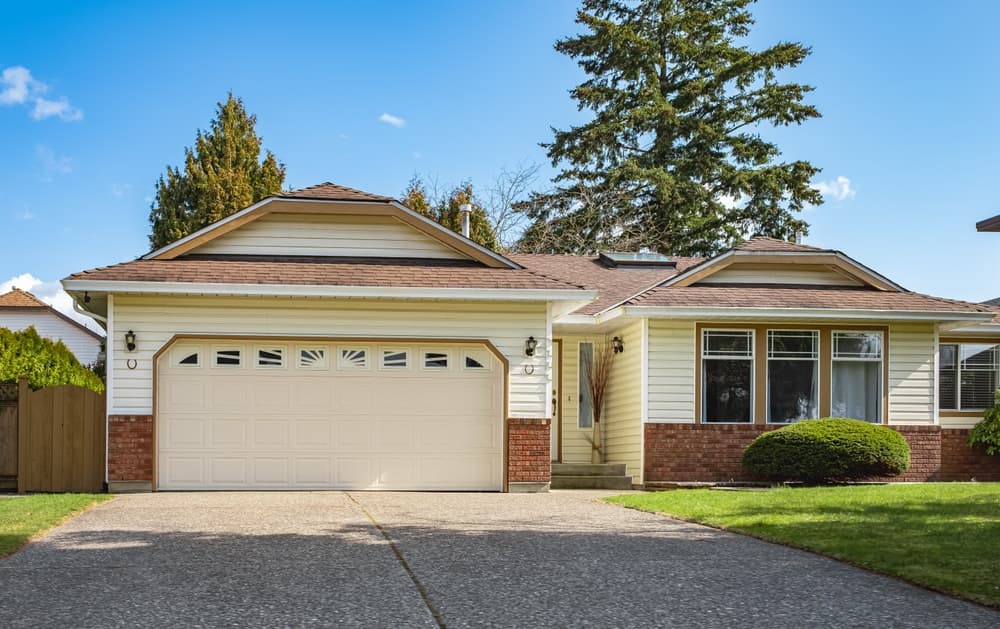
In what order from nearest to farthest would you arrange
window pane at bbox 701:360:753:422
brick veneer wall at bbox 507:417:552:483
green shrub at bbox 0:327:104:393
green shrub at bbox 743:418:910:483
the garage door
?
the garage door → brick veneer wall at bbox 507:417:552:483 → green shrub at bbox 0:327:104:393 → green shrub at bbox 743:418:910:483 → window pane at bbox 701:360:753:422

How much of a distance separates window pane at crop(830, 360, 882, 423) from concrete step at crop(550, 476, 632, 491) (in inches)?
147

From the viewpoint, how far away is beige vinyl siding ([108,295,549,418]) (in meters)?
14.8

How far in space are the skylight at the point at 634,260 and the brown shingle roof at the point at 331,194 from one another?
288 inches

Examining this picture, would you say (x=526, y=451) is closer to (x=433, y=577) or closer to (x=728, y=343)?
(x=728, y=343)

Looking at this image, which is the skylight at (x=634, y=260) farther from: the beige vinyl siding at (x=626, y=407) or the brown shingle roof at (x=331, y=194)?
the brown shingle roof at (x=331, y=194)

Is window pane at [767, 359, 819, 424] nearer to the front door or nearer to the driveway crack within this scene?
the front door

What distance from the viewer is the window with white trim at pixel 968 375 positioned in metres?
19.8

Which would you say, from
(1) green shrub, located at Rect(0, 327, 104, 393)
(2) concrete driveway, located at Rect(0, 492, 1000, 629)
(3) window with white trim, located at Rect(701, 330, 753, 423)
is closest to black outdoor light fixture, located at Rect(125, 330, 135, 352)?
(1) green shrub, located at Rect(0, 327, 104, 393)

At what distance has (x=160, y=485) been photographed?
1488 cm

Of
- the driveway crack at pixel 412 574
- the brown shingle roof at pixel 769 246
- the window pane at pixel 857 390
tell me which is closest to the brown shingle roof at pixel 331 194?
the driveway crack at pixel 412 574

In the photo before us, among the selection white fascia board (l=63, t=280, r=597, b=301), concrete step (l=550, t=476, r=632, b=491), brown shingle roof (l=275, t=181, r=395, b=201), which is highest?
brown shingle roof (l=275, t=181, r=395, b=201)

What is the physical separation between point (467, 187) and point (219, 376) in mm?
21770

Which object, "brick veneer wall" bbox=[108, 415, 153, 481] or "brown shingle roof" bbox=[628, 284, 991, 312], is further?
"brown shingle roof" bbox=[628, 284, 991, 312]

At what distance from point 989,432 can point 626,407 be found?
650 cm
